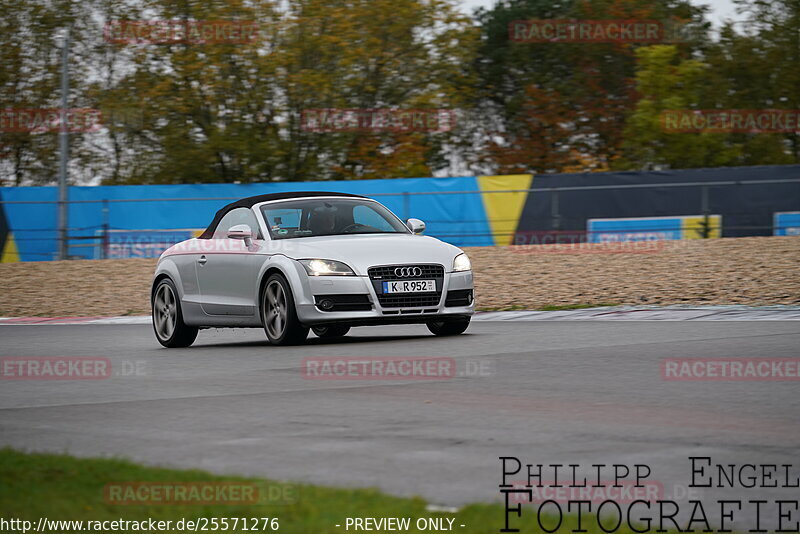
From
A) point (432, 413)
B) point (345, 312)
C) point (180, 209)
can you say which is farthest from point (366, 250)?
point (180, 209)

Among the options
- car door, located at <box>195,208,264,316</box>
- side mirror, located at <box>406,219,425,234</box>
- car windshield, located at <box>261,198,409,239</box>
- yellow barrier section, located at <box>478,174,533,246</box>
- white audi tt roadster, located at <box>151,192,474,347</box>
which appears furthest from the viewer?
yellow barrier section, located at <box>478,174,533,246</box>

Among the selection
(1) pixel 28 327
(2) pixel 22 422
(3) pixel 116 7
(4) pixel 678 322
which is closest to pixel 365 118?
(3) pixel 116 7

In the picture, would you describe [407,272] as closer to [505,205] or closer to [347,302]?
[347,302]

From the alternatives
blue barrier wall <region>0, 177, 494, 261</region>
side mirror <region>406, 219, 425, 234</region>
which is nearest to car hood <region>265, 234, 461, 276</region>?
side mirror <region>406, 219, 425, 234</region>

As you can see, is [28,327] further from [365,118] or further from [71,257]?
[365,118]

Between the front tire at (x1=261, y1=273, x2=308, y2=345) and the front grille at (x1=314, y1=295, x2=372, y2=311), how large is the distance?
12.7 inches

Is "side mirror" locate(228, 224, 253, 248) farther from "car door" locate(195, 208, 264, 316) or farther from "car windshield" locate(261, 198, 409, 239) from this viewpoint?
"car windshield" locate(261, 198, 409, 239)

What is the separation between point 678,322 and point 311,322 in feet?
16.3

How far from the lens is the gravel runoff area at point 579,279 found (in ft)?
67.1

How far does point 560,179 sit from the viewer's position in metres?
30.7

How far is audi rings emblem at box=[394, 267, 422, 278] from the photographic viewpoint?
14211mm

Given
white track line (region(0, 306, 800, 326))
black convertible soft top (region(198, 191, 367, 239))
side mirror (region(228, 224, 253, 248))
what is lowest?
white track line (region(0, 306, 800, 326))

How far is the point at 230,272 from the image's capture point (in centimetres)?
1513

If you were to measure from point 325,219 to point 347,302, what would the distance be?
4.75 ft
